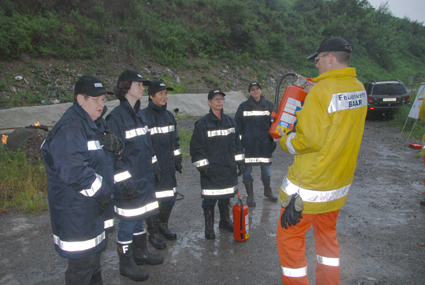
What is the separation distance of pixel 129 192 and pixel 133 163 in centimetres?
33

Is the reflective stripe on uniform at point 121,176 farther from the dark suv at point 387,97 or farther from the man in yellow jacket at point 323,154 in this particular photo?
the dark suv at point 387,97

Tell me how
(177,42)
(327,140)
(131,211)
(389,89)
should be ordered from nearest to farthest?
(327,140), (131,211), (389,89), (177,42)

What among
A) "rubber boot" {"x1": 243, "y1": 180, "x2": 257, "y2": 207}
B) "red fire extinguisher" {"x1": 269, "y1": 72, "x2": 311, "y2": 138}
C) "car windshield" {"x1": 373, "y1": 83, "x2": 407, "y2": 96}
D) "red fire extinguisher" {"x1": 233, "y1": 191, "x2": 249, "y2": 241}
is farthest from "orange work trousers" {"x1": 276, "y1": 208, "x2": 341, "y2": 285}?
"car windshield" {"x1": 373, "y1": 83, "x2": 407, "y2": 96}

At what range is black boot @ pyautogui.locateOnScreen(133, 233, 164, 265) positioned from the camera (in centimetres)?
321

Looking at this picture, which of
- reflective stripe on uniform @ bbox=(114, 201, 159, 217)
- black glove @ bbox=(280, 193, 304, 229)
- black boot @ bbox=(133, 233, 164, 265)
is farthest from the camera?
black boot @ bbox=(133, 233, 164, 265)

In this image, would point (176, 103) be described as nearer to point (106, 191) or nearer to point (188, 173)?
point (188, 173)

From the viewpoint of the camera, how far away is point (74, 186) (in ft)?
6.84

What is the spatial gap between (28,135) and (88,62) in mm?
10807

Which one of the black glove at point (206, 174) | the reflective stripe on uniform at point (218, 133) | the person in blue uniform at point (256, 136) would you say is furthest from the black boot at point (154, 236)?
the person in blue uniform at point (256, 136)

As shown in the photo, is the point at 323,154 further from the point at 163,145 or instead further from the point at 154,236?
the point at 154,236

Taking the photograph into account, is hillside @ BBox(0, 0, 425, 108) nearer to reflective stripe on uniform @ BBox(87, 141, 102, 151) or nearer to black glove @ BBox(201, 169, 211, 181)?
black glove @ BBox(201, 169, 211, 181)

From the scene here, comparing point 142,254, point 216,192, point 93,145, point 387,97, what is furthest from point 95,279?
point 387,97

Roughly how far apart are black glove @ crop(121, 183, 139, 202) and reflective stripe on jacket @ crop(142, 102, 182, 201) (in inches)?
35.9

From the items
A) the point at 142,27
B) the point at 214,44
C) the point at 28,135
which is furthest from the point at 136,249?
the point at 214,44
